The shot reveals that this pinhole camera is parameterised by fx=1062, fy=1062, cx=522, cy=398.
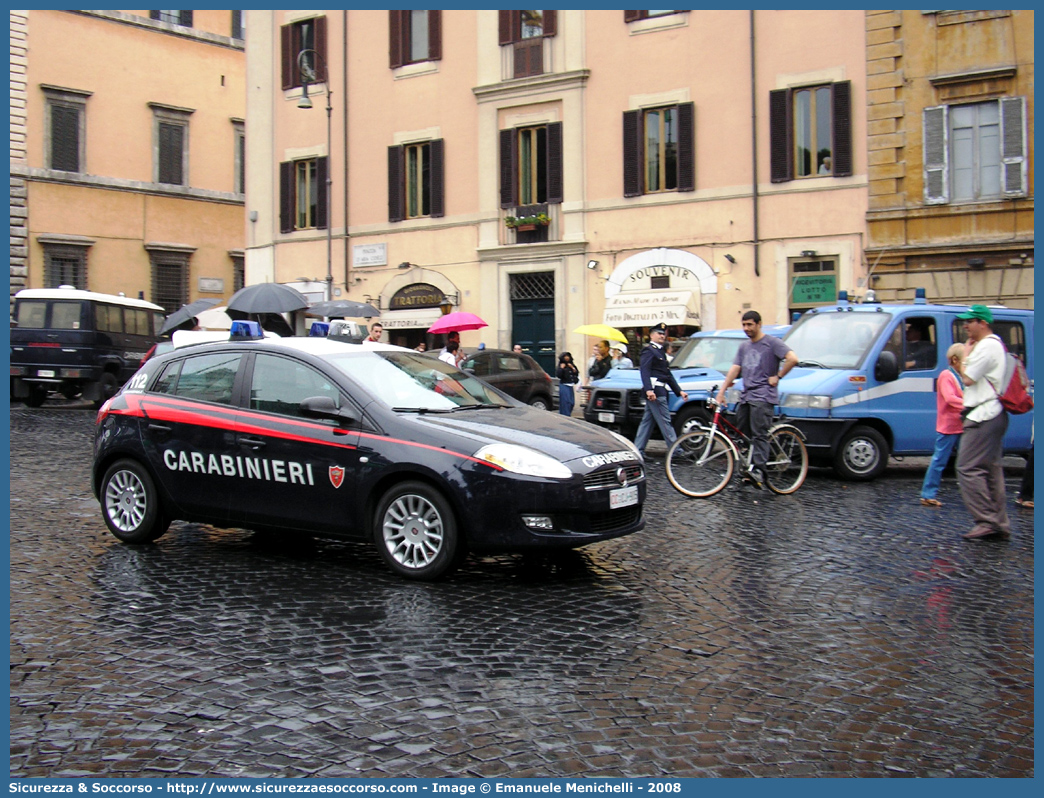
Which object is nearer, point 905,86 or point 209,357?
point 209,357

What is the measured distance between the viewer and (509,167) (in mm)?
26469

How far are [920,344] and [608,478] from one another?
7.62m

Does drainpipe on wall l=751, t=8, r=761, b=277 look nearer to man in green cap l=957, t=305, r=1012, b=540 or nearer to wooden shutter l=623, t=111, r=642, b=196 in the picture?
wooden shutter l=623, t=111, r=642, b=196

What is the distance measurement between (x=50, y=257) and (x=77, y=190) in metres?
2.42

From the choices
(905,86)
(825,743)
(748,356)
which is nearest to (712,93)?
(905,86)

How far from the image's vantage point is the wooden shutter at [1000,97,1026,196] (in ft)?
67.1

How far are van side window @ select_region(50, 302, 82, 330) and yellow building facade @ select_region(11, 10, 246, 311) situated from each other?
37.5ft

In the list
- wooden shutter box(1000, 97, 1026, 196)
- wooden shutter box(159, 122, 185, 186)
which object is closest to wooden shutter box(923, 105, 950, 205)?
wooden shutter box(1000, 97, 1026, 196)

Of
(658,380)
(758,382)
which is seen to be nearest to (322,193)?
(658,380)

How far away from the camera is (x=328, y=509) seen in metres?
6.97

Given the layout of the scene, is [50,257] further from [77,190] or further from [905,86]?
[905,86]

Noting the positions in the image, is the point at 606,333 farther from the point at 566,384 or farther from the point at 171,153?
the point at 171,153

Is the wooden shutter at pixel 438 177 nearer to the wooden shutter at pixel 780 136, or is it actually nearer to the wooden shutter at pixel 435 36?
the wooden shutter at pixel 435 36

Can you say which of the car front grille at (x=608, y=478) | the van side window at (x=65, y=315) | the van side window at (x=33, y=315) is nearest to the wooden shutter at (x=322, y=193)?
the van side window at (x=65, y=315)
